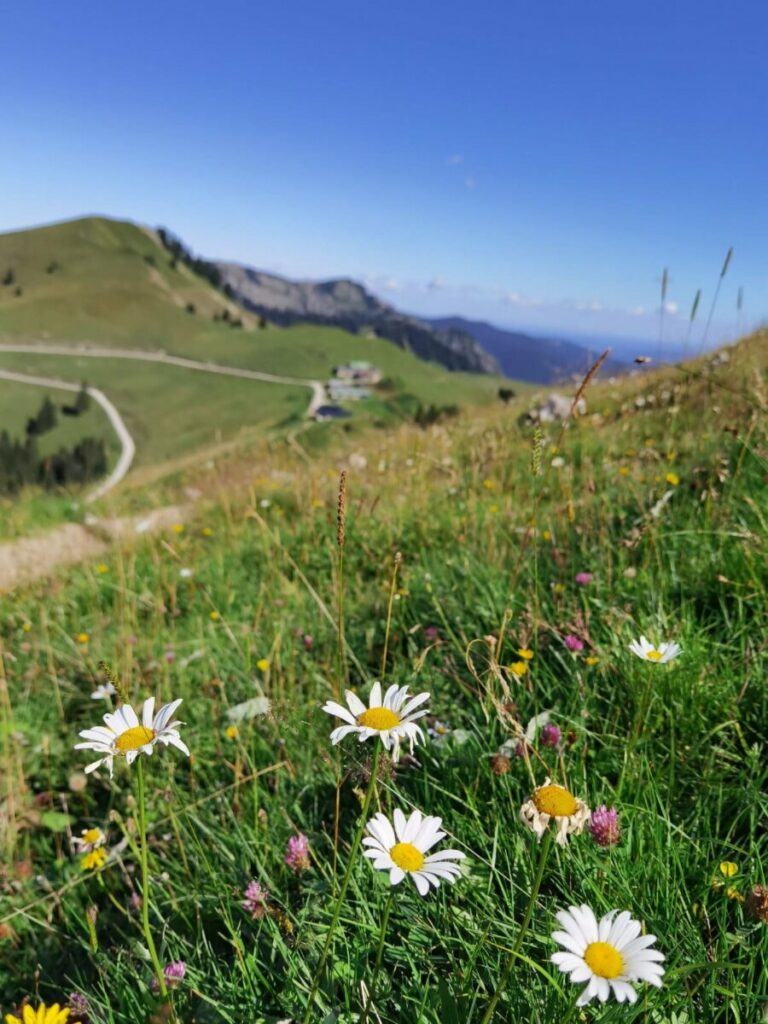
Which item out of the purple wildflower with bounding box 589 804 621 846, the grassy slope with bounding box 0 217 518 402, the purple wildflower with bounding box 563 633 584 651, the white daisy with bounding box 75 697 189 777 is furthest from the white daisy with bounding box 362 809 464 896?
the grassy slope with bounding box 0 217 518 402

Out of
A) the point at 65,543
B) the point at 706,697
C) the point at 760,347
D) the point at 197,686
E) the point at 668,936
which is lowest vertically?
the point at 65,543

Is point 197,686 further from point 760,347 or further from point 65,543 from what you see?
point 760,347

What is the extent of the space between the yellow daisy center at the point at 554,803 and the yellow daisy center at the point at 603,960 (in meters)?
0.19

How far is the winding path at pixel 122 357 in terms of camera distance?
333 feet

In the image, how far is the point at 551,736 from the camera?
209cm

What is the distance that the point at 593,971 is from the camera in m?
0.95

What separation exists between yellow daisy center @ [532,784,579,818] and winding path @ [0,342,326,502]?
3651 inches

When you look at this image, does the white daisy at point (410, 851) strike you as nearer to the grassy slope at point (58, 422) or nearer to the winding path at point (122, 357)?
the winding path at point (122, 357)

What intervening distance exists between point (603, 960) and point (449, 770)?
49.8 inches

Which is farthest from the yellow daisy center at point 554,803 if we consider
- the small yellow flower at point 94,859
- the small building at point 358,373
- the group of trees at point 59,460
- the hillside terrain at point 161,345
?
the small building at point 358,373

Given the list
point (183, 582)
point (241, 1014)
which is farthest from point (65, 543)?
point (241, 1014)

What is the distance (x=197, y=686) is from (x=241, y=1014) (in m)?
2.17

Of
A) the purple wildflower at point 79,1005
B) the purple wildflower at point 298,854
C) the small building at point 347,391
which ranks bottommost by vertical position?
the purple wildflower at point 79,1005

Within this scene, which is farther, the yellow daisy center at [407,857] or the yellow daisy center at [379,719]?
the yellow daisy center at [379,719]
